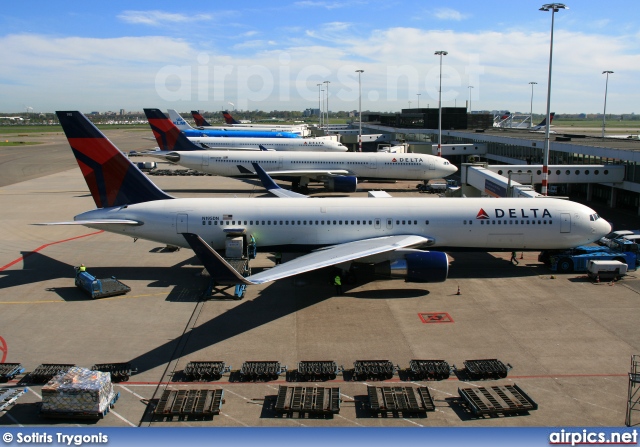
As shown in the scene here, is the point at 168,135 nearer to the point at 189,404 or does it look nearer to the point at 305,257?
the point at 305,257

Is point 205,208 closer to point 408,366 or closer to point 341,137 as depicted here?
point 408,366

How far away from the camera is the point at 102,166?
27.8 meters

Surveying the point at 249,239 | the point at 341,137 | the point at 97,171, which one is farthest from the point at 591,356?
the point at 341,137

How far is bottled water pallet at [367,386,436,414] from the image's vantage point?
48.8 feet

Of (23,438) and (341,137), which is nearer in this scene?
(23,438)

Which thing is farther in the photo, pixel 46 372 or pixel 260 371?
pixel 260 371

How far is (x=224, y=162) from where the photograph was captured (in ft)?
190

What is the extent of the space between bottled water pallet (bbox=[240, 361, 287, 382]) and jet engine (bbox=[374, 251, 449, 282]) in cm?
930

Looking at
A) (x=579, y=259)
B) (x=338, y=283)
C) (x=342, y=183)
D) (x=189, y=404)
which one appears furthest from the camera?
(x=342, y=183)

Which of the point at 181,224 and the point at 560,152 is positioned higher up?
the point at 560,152

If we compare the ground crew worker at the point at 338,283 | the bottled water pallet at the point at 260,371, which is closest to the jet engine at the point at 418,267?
the ground crew worker at the point at 338,283

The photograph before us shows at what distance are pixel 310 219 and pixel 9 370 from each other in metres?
15.5

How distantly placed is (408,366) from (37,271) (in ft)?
72.1

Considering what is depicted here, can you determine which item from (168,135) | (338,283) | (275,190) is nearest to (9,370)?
(338,283)
